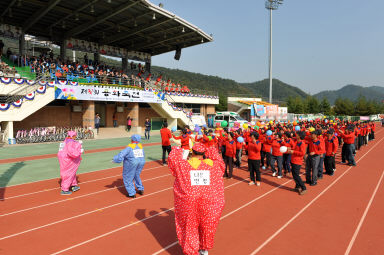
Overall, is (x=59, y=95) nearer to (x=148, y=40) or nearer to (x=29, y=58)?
(x=29, y=58)

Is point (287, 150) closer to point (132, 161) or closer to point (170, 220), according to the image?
point (170, 220)

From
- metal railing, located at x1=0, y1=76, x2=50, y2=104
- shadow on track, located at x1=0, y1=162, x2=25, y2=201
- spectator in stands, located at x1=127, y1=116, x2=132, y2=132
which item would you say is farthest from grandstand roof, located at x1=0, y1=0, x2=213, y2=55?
shadow on track, located at x1=0, y1=162, x2=25, y2=201

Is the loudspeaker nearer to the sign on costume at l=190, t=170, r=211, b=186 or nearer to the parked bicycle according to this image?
the parked bicycle

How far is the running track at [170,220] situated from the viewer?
434cm

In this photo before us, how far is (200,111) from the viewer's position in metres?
37.4

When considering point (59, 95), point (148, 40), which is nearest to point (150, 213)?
point (59, 95)

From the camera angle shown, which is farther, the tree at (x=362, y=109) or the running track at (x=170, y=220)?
the tree at (x=362, y=109)

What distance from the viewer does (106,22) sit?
2542 cm

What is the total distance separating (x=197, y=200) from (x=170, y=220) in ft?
7.12

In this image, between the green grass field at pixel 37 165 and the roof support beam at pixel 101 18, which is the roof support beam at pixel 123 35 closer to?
the roof support beam at pixel 101 18

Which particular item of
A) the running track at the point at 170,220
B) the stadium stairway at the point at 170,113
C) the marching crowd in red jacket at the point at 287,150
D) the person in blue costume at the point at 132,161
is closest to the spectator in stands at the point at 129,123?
the stadium stairway at the point at 170,113

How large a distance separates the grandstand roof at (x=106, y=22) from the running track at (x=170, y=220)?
1875cm

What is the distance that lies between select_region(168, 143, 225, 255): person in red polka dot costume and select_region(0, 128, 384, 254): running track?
763mm

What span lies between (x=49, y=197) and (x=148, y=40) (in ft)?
91.3
